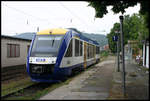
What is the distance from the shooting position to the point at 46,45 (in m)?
11.3

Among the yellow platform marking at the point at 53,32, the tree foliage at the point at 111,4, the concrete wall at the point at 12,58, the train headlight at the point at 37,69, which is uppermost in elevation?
the tree foliage at the point at 111,4

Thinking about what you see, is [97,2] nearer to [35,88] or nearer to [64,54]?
[64,54]

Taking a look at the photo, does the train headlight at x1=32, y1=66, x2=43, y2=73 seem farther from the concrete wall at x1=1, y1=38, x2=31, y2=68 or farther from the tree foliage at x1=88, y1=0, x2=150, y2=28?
the concrete wall at x1=1, y1=38, x2=31, y2=68

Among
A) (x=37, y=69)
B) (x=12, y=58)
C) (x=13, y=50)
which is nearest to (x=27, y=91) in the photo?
(x=37, y=69)

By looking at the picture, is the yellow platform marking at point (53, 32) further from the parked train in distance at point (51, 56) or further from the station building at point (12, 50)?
the station building at point (12, 50)

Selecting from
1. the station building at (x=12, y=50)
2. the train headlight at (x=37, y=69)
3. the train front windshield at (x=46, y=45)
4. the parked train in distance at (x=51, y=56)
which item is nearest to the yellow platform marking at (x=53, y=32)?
the parked train in distance at (x=51, y=56)

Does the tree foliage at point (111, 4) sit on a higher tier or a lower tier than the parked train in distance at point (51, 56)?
higher

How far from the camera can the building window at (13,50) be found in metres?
17.3

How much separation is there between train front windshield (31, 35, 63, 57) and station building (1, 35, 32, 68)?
581 centimetres

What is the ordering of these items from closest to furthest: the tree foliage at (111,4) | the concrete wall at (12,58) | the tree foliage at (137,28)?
the tree foliage at (137,28) → the tree foliage at (111,4) → the concrete wall at (12,58)

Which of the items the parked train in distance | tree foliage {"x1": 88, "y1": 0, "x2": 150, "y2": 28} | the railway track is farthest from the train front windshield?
tree foliage {"x1": 88, "y1": 0, "x2": 150, "y2": 28}

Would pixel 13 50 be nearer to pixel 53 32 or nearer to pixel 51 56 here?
pixel 53 32

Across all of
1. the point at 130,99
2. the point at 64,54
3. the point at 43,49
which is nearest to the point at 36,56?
the point at 43,49

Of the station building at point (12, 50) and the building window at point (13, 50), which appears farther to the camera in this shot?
the building window at point (13, 50)
